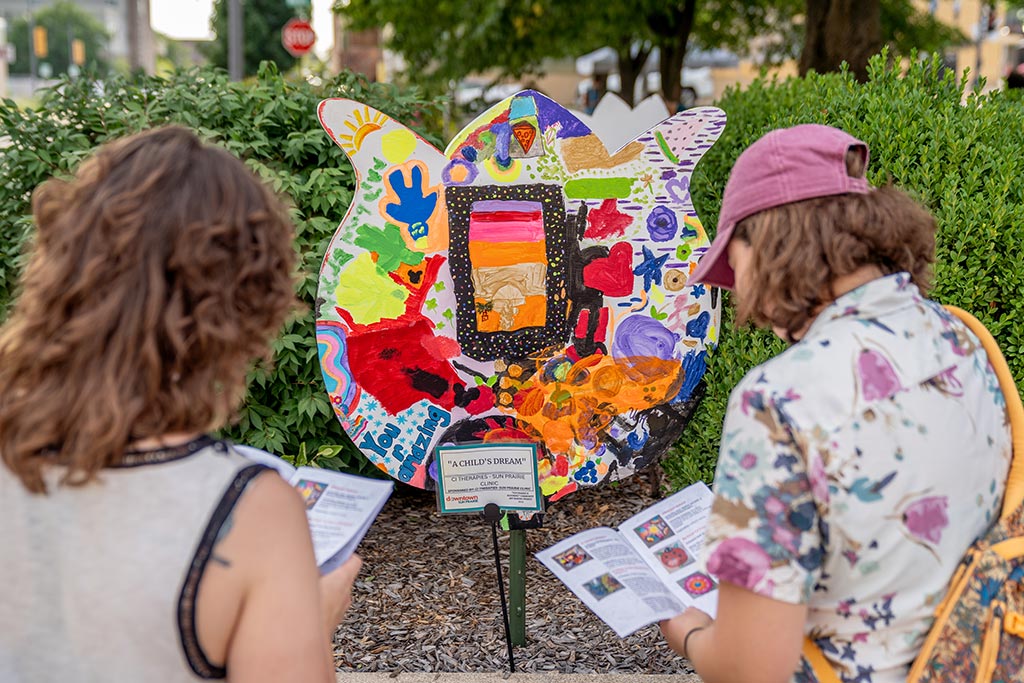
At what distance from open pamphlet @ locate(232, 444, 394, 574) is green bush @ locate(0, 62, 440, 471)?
169 centimetres

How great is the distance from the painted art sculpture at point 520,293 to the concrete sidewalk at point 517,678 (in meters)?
0.60

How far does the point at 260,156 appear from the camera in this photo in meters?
3.98

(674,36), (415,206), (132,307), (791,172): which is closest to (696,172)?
(415,206)

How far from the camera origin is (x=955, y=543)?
1.45m

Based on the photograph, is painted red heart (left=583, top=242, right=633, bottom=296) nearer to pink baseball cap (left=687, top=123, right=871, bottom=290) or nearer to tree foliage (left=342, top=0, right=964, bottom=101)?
pink baseball cap (left=687, top=123, right=871, bottom=290)

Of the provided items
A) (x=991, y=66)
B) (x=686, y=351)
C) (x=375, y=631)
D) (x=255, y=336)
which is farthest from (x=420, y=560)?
(x=991, y=66)

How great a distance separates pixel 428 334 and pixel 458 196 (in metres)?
0.48

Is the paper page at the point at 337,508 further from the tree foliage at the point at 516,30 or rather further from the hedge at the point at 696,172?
the tree foliage at the point at 516,30

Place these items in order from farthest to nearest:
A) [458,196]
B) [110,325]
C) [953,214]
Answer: [458,196]
[953,214]
[110,325]

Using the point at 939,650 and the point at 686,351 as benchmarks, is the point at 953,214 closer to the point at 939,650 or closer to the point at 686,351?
the point at 686,351

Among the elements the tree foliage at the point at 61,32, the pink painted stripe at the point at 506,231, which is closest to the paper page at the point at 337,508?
the pink painted stripe at the point at 506,231

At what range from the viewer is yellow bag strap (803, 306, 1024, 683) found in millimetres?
1486

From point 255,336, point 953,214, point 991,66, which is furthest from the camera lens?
point 991,66

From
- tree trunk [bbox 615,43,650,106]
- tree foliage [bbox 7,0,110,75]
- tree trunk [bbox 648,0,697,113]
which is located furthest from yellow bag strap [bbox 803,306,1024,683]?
tree foliage [bbox 7,0,110,75]
